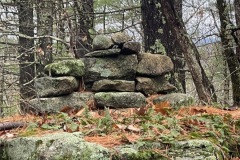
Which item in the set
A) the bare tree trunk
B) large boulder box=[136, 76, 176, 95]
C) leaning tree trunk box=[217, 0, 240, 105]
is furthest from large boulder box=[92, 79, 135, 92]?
the bare tree trunk

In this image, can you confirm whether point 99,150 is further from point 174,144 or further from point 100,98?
point 100,98

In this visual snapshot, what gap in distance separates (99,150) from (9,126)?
4.26ft

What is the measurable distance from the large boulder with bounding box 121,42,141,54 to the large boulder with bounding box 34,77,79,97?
2.67 ft

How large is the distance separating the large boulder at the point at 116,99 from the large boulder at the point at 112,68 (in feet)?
1.29

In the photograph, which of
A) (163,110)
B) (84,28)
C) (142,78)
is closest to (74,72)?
(142,78)

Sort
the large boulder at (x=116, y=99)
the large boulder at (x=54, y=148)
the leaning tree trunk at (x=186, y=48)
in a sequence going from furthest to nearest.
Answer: the leaning tree trunk at (x=186, y=48) < the large boulder at (x=116, y=99) < the large boulder at (x=54, y=148)

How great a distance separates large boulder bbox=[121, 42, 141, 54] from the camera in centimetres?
486

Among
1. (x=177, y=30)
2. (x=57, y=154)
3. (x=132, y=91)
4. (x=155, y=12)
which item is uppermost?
(x=155, y=12)

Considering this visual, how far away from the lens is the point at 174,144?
2.60 metres

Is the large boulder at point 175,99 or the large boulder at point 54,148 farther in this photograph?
the large boulder at point 175,99

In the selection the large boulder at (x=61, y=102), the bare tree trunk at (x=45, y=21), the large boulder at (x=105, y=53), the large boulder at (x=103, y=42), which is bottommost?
the large boulder at (x=61, y=102)

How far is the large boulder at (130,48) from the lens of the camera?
191 inches

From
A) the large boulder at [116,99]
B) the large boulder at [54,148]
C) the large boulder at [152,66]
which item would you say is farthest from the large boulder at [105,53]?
the large boulder at [54,148]

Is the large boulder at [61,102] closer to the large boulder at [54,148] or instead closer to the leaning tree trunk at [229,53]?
the large boulder at [54,148]
